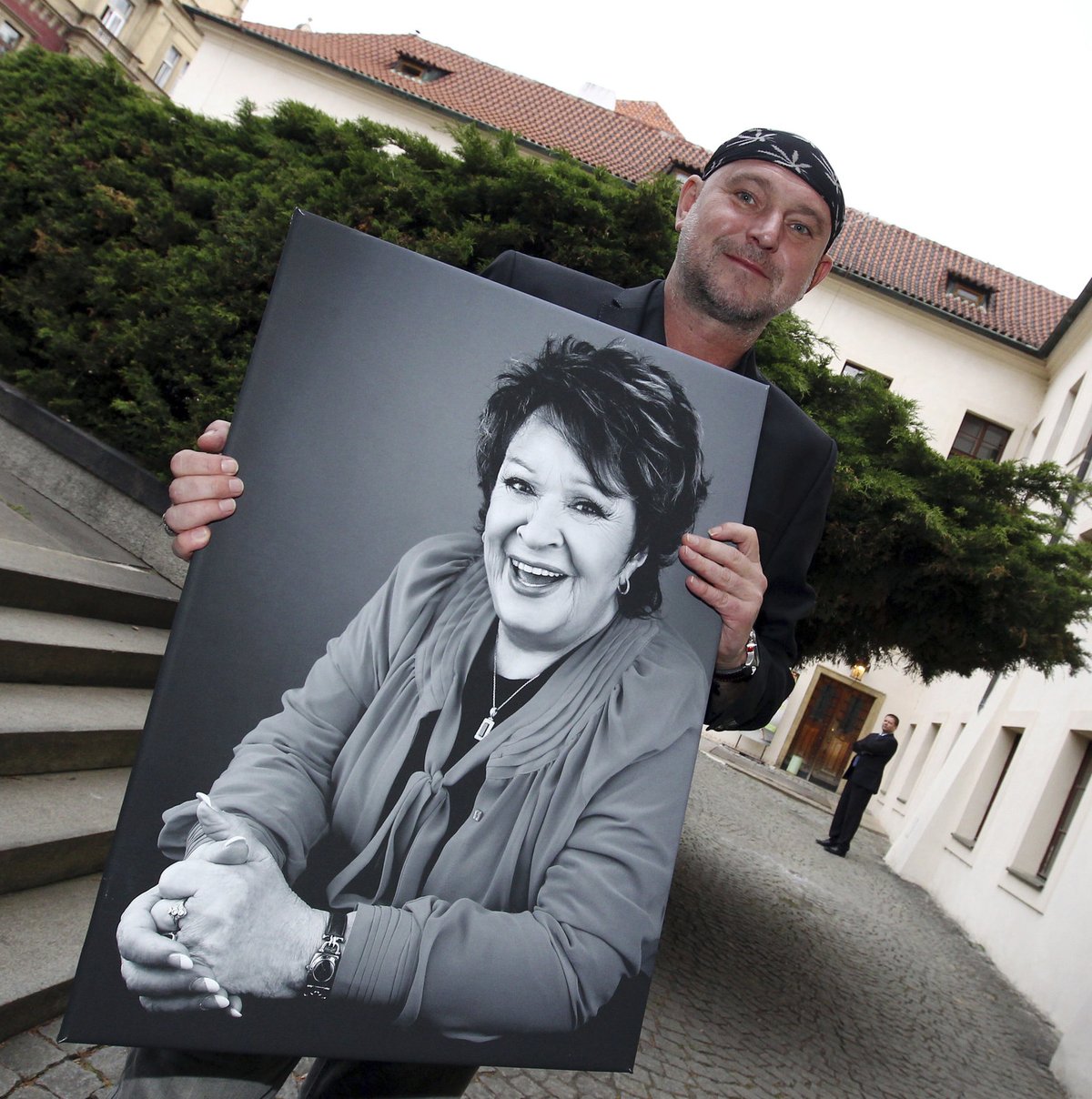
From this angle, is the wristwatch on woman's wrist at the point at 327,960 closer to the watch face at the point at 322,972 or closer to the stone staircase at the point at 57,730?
the watch face at the point at 322,972

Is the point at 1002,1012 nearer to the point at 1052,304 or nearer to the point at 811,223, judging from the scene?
the point at 811,223

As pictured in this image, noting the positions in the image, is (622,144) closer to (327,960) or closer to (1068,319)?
(1068,319)

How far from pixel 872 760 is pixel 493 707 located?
1336 centimetres

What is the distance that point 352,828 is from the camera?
1178 mm

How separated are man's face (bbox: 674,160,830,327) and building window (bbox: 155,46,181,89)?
5448cm

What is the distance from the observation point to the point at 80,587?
440 centimetres

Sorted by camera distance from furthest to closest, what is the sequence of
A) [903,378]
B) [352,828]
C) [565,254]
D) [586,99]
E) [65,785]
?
1. [586,99]
2. [903,378]
3. [565,254]
4. [65,785]
5. [352,828]

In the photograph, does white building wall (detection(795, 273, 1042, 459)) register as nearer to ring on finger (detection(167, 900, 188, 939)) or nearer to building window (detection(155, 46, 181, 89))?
ring on finger (detection(167, 900, 188, 939))

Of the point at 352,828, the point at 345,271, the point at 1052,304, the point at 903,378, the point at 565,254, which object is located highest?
the point at 1052,304

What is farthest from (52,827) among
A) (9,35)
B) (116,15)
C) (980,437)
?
(116,15)

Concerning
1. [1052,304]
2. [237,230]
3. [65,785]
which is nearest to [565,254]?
[237,230]

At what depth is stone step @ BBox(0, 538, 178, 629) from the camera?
4.06 metres

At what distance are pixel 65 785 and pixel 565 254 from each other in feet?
12.1

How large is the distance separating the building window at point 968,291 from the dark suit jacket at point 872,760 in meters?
18.6
